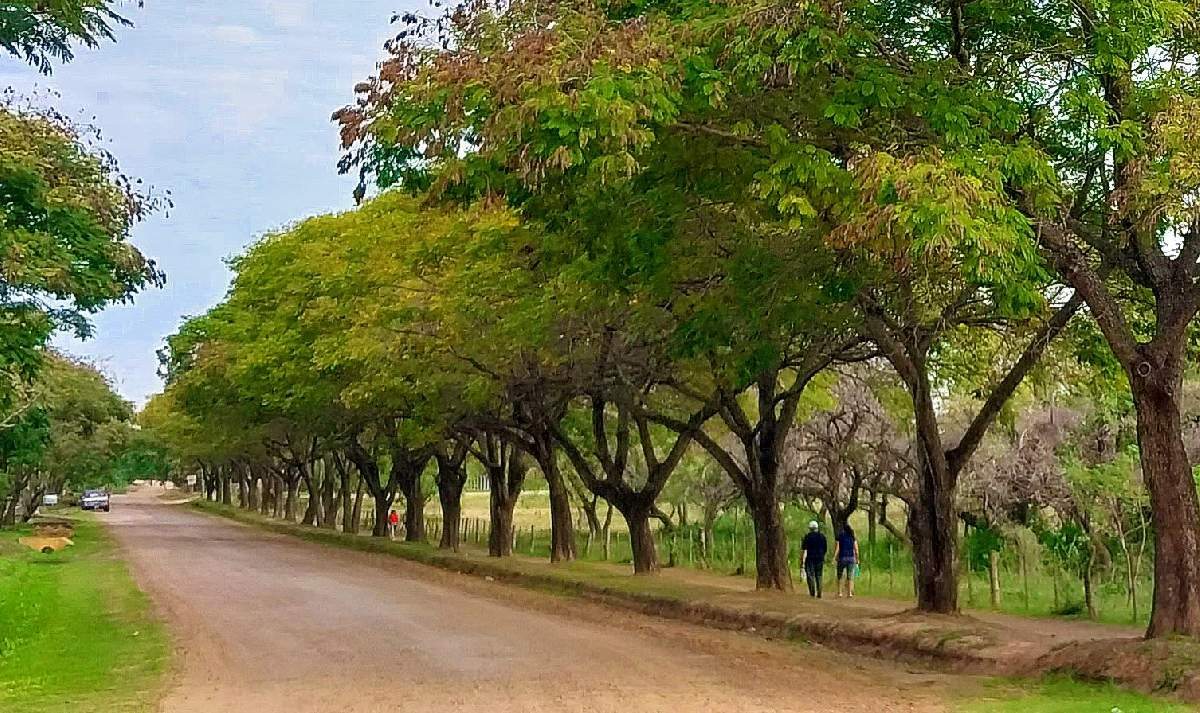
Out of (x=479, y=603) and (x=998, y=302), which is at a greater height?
(x=998, y=302)

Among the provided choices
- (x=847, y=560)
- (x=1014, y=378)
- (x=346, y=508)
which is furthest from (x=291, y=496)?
(x=1014, y=378)

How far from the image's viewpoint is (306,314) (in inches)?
1298

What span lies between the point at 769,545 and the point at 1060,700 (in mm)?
13406

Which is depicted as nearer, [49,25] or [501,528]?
[49,25]

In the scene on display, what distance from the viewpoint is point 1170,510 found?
41.5ft

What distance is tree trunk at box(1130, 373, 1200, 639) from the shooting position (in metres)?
12.5

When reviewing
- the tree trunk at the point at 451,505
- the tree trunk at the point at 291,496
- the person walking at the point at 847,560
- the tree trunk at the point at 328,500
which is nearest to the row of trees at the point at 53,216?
the person walking at the point at 847,560

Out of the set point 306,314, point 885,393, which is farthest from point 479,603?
point 306,314

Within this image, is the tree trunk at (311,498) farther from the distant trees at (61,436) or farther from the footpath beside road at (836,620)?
the footpath beside road at (836,620)

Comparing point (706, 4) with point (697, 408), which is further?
point (697, 408)

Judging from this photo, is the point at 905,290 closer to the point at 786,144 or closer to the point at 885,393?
the point at 786,144

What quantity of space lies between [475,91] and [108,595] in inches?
689

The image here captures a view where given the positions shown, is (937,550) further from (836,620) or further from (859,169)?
(859,169)

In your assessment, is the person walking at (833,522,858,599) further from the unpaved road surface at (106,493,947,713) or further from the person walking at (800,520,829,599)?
the unpaved road surface at (106,493,947,713)
